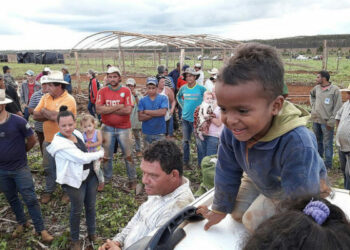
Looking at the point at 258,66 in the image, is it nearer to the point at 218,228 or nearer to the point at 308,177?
the point at 308,177

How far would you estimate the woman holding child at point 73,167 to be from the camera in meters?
3.36

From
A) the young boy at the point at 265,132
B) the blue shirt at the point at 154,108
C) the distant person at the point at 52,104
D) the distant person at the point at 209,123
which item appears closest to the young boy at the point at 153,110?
the blue shirt at the point at 154,108

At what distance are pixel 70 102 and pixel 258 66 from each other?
4028mm

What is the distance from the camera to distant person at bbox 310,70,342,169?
615 cm

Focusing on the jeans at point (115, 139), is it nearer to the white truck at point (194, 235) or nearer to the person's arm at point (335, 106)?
the white truck at point (194, 235)

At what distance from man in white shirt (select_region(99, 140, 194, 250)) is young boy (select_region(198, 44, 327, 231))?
24.0 inches

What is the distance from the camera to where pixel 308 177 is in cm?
131

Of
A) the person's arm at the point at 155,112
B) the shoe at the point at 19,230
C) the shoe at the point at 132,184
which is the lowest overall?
the shoe at the point at 19,230

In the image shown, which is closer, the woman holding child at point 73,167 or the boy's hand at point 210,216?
the boy's hand at point 210,216

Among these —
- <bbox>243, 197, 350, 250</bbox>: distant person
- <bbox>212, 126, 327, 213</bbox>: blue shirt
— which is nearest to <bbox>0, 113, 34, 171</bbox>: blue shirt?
<bbox>212, 126, 327, 213</bbox>: blue shirt

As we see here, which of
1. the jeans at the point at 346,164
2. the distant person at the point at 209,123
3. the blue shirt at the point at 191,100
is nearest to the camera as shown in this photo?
the jeans at the point at 346,164

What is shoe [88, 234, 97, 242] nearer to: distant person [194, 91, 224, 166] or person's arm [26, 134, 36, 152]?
person's arm [26, 134, 36, 152]

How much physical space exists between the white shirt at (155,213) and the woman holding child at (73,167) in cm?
142

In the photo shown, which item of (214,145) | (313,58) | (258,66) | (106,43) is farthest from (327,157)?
(313,58)
